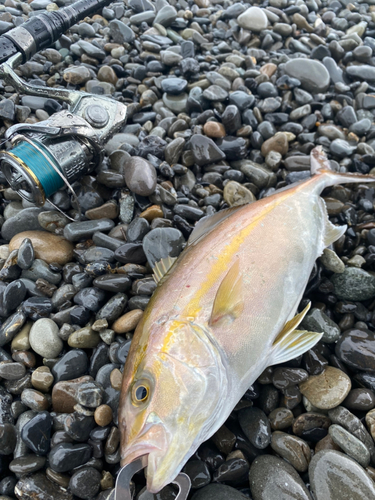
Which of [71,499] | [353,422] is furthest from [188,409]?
[353,422]

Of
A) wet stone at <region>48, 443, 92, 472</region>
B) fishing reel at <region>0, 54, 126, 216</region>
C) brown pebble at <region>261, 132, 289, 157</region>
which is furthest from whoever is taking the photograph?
brown pebble at <region>261, 132, 289, 157</region>

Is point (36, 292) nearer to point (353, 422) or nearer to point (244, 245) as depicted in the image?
point (244, 245)

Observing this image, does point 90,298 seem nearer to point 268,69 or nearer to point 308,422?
point 308,422

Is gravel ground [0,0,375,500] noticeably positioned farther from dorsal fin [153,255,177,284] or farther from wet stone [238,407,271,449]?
dorsal fin [153,255,177,284]

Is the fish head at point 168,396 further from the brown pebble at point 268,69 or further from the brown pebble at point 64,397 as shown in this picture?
the brown pebble at point 268,69

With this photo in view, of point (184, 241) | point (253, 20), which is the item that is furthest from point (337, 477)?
point (253, 20)

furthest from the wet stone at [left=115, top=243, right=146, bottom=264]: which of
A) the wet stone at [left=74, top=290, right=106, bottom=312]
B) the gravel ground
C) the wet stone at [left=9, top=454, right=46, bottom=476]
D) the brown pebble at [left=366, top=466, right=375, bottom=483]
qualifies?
the brown pebble at [left=366, top=466, right=375, bottom=483]
